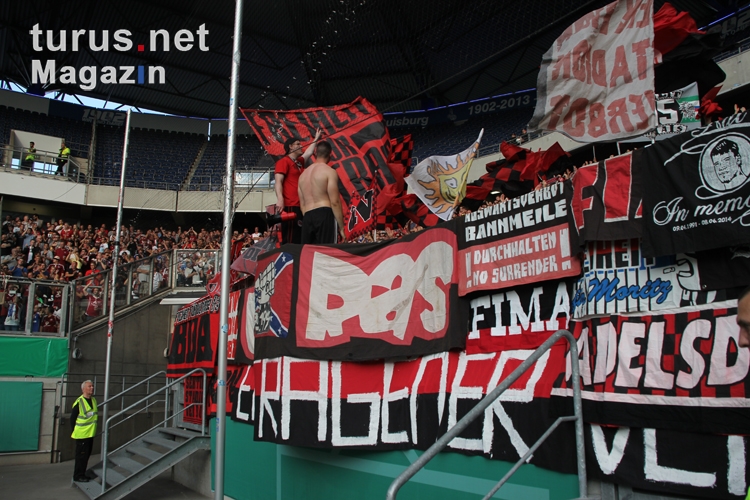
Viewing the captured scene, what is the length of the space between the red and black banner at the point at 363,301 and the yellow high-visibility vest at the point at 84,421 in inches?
220

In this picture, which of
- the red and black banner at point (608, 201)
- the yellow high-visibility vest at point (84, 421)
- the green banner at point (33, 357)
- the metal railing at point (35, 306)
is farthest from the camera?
the metal railing at point (35, 306)

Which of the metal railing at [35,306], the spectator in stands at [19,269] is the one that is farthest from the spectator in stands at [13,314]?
the spectator in stands at [19,269]

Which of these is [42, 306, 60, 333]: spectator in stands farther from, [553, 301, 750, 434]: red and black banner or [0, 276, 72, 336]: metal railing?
[553, 301, 750, 434]: red and black banner

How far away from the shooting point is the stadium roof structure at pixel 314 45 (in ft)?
75.3

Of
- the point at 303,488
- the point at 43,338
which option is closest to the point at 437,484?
the point at 303,488

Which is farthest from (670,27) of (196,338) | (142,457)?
(142,457)

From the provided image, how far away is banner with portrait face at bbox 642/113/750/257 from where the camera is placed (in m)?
3.93

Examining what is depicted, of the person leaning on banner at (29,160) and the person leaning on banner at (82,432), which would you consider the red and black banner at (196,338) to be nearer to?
the person leaning on banner at (82,432)

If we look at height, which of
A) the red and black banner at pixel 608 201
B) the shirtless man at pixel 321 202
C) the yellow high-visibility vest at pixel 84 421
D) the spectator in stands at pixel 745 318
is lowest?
the yellow high-visibility vest at pixel 84 421

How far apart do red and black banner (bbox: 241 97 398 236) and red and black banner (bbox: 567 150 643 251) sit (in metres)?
4.01

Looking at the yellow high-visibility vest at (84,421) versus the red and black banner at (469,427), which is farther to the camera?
the yellow high-visibility vest at (84,421)

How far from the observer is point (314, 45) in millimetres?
26125

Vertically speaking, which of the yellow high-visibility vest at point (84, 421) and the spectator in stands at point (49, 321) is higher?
the spectator in stands at point (49, 321)

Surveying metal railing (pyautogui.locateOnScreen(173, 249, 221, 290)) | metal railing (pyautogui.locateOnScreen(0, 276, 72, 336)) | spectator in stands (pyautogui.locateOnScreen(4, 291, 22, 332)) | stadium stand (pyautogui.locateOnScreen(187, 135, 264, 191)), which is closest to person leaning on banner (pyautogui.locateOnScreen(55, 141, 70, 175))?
stadium stand (pyautogui.locateOnScreen(187, 135, 264, 191))
